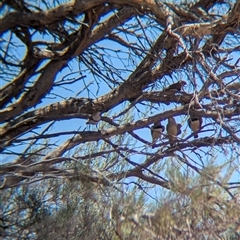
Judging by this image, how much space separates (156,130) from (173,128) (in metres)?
0.32

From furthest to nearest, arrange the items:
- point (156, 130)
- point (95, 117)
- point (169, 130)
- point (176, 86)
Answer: point (169, 130)
point (156, 130)
point (176, 86)
point (95, 117)

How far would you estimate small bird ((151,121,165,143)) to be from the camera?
4.59 meters

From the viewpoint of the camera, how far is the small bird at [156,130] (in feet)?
15.1

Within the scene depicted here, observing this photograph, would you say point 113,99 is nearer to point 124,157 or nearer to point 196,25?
point 124,157

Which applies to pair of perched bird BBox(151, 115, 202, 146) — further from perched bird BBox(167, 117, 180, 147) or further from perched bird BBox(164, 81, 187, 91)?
perched bird BBox(164, 81, 187, 91)

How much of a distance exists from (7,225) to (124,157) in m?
1.18

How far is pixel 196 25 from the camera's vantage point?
3.59 metres

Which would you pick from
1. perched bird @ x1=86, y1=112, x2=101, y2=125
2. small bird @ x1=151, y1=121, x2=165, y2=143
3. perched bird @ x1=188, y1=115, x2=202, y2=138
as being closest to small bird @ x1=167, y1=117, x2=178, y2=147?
small bird @ x1=151, y1=121, x2=165, y2=143

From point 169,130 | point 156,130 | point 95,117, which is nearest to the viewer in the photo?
point 95,117

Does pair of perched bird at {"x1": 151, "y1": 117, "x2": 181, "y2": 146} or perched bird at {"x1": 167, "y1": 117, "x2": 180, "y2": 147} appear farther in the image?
perched bird at {"x1": 167, "y1": 117, "x2": 180, "y2": 147}

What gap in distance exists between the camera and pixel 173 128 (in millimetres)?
4859

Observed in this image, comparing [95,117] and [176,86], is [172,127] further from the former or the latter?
[95,117]

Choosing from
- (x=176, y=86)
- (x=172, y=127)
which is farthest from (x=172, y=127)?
(x=176, y=86)

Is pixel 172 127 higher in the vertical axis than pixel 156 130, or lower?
higher
